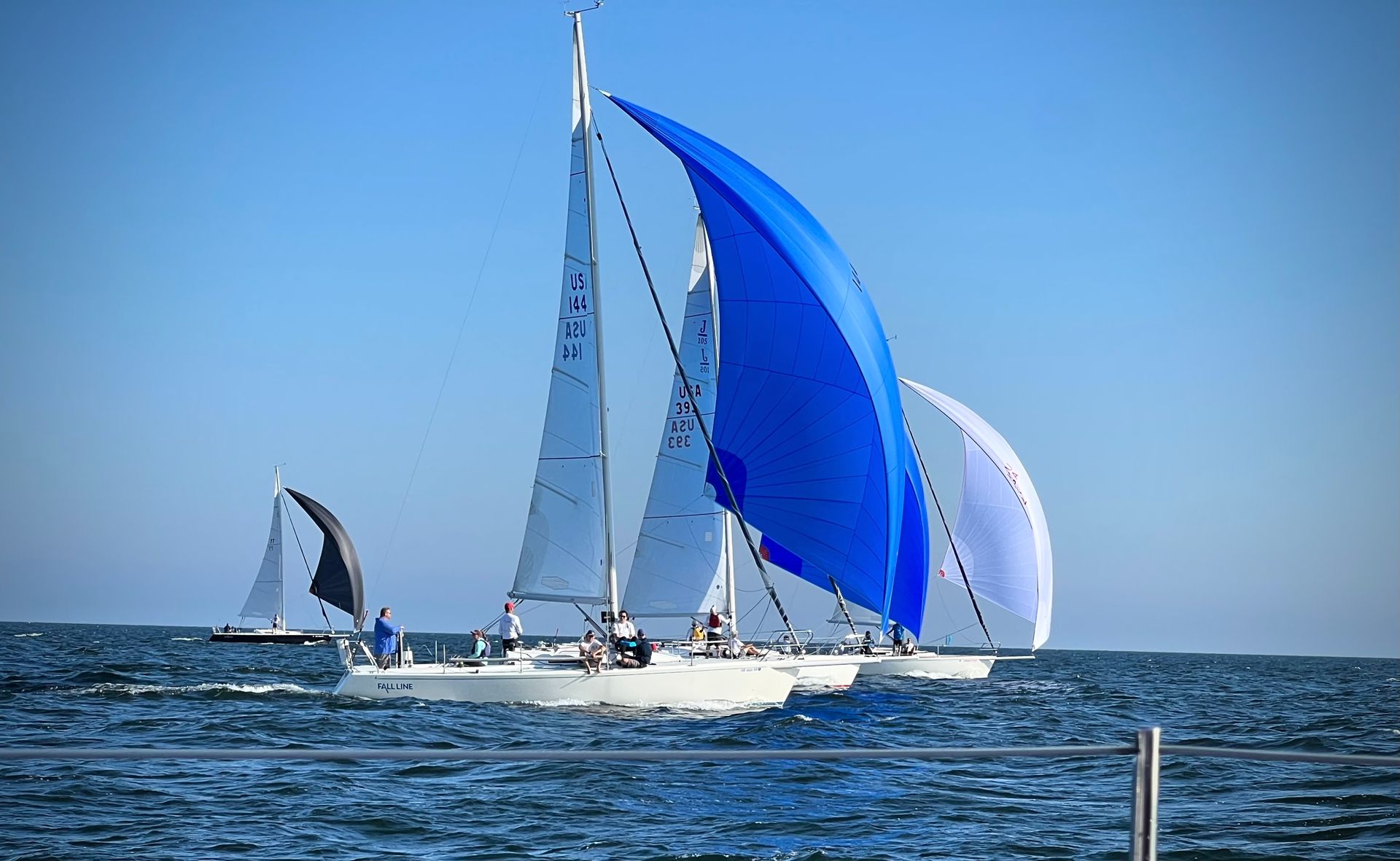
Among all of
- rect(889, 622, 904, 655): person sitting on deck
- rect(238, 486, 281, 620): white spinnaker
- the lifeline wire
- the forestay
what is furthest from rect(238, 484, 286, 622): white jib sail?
the lifeline wire

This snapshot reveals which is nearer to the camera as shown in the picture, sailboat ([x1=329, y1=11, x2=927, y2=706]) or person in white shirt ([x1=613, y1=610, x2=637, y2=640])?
person in white shirt ([x1=613, y1=610, x2=637, y2=640])

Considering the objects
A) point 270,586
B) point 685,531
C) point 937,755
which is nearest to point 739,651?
point 685,531

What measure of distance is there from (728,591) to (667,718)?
11.3 m

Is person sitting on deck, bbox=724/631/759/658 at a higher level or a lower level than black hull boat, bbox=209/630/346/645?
higher

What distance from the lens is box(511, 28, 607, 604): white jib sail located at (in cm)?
2181

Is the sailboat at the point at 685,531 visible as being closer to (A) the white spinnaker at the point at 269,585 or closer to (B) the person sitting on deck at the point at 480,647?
(B) the person sitting on deck at the point at 480,647

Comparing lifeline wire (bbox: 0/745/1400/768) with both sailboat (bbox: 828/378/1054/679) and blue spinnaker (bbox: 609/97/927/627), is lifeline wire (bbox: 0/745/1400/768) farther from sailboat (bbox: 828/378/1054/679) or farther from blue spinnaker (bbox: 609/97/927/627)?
sailboat (bbox: 828/378/1054/679)

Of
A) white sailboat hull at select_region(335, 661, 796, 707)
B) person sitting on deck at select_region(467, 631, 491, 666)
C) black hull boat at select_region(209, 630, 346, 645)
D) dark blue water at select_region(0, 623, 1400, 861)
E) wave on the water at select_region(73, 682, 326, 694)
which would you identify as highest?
person sitting on deck at select_region(467, 631, 491, 666)

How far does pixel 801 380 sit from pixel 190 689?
1267 cm

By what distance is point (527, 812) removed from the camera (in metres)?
10.5

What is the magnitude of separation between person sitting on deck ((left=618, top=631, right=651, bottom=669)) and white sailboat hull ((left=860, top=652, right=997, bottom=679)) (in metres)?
15.5

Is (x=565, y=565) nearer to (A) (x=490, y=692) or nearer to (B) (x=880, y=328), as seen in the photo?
(A) (x=490, y=692)

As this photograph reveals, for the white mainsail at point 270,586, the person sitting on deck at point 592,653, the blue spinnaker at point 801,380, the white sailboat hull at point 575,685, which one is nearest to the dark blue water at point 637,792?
the white sailboat hull at point 575,685

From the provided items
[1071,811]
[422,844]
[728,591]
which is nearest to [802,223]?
[728,591]
